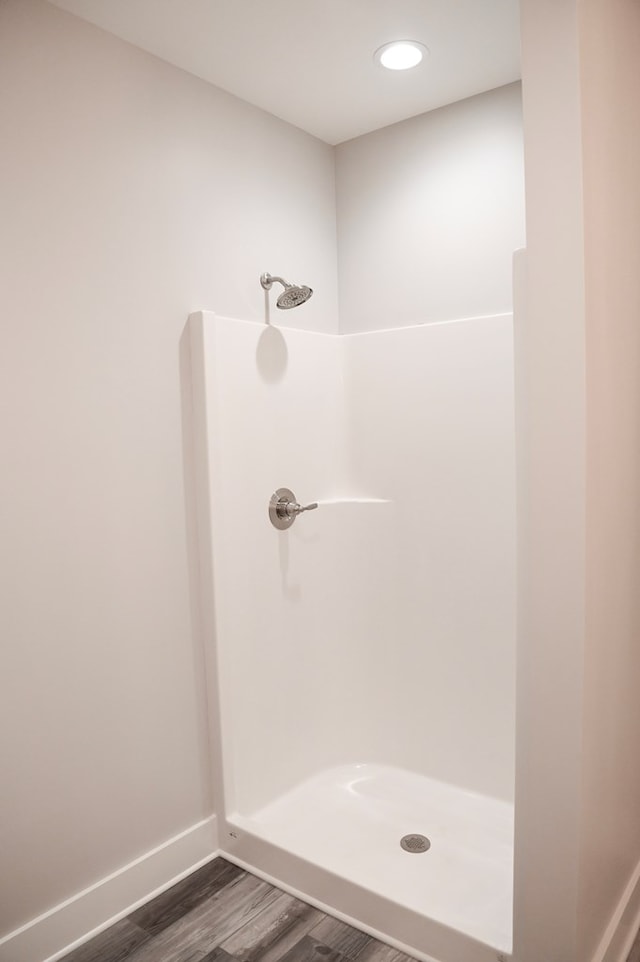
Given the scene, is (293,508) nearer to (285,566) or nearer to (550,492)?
(285,566)

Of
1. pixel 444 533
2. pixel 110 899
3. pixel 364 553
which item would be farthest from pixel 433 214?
pixel 110 899

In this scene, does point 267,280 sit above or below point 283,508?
above

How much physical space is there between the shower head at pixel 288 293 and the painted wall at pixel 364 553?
11 centimetres

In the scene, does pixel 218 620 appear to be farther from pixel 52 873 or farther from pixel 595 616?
pixel 595 616

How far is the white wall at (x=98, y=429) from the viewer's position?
1724 millimetres

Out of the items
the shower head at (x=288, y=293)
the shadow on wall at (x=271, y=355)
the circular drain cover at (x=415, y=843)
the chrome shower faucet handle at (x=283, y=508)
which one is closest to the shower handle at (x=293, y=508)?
the chrome shower faucet handle at (x=283, y=508)

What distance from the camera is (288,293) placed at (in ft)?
7.31

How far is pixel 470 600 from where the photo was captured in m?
2.38

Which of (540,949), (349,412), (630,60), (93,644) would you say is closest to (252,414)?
(349,412)

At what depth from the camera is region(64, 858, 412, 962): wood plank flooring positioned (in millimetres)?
1774

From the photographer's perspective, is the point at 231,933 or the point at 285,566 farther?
the point at 285,566

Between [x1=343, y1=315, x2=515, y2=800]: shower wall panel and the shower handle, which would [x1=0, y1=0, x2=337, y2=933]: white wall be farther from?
[x1=343, y1=315, x2=515, y2=800]: shower wall panel

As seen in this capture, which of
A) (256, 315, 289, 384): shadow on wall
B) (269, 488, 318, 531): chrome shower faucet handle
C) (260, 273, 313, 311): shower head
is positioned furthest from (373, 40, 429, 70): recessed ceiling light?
(269, 488, 318, 531): chrome shower faucet handle

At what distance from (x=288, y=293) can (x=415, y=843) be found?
1.73 meters
